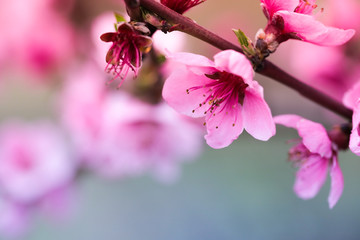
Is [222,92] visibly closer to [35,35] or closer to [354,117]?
[354,117]

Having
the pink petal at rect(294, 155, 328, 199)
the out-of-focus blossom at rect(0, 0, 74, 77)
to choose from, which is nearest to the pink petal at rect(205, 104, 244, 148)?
the pink petal at rect(294, 155, 328, 199)

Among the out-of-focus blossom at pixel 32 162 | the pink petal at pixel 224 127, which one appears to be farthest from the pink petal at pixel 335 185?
the out-of-focus blossom at pixel 32 162

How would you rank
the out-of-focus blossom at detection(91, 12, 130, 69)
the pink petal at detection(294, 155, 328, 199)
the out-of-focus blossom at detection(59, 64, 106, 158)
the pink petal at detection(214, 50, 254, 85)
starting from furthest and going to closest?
the out-of-focus blossom at detection(59, 64, 106, 158)
the out-of-focus blossom at detection(91, 12, 130, 69)
the pink petal at detection(294, 155, 328, 199)
the pink petal at detection(214, 50, 254, 85)

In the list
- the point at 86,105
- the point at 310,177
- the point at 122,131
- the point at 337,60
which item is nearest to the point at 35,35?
the point at 86,105

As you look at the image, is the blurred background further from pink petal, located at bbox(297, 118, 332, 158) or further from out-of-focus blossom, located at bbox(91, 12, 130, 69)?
pink petal, located at bbox(297, 118, 332, 158)

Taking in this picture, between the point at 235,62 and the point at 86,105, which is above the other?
the point at 235,62

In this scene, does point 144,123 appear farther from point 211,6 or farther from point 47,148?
point 211,6
